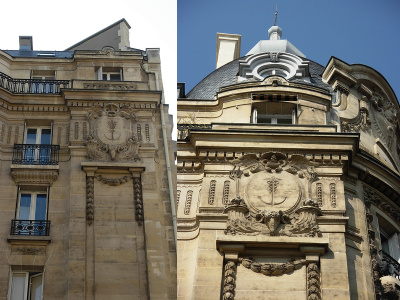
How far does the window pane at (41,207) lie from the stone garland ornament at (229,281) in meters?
4.07

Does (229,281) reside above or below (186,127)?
below

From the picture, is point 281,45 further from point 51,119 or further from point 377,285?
point 377,285

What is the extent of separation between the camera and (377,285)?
52.6 ft

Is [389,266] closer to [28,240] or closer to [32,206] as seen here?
[28,240]

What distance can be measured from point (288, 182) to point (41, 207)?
4.65 metres

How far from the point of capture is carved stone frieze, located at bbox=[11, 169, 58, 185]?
1845cm

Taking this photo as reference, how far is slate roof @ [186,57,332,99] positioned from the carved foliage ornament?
5.10ft

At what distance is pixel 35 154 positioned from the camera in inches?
746

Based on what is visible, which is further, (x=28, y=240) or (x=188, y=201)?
(x=28, y=240)

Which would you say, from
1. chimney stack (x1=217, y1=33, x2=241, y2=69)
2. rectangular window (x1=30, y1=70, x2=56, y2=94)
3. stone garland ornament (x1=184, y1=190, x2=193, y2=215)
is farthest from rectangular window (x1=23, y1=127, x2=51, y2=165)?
chimney stack (x1=217, y1=33, x2=241, y2=69)

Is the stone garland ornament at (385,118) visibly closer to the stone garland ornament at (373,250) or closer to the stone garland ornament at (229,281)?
the stone garland ornament at (373,250)

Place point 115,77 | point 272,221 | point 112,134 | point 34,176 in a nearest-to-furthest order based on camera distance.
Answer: point 272,221
point 34,176
point 112,134
point 115,77

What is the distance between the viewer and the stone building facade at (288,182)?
15719 millimetres

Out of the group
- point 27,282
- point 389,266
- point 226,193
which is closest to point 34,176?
point 27,282
